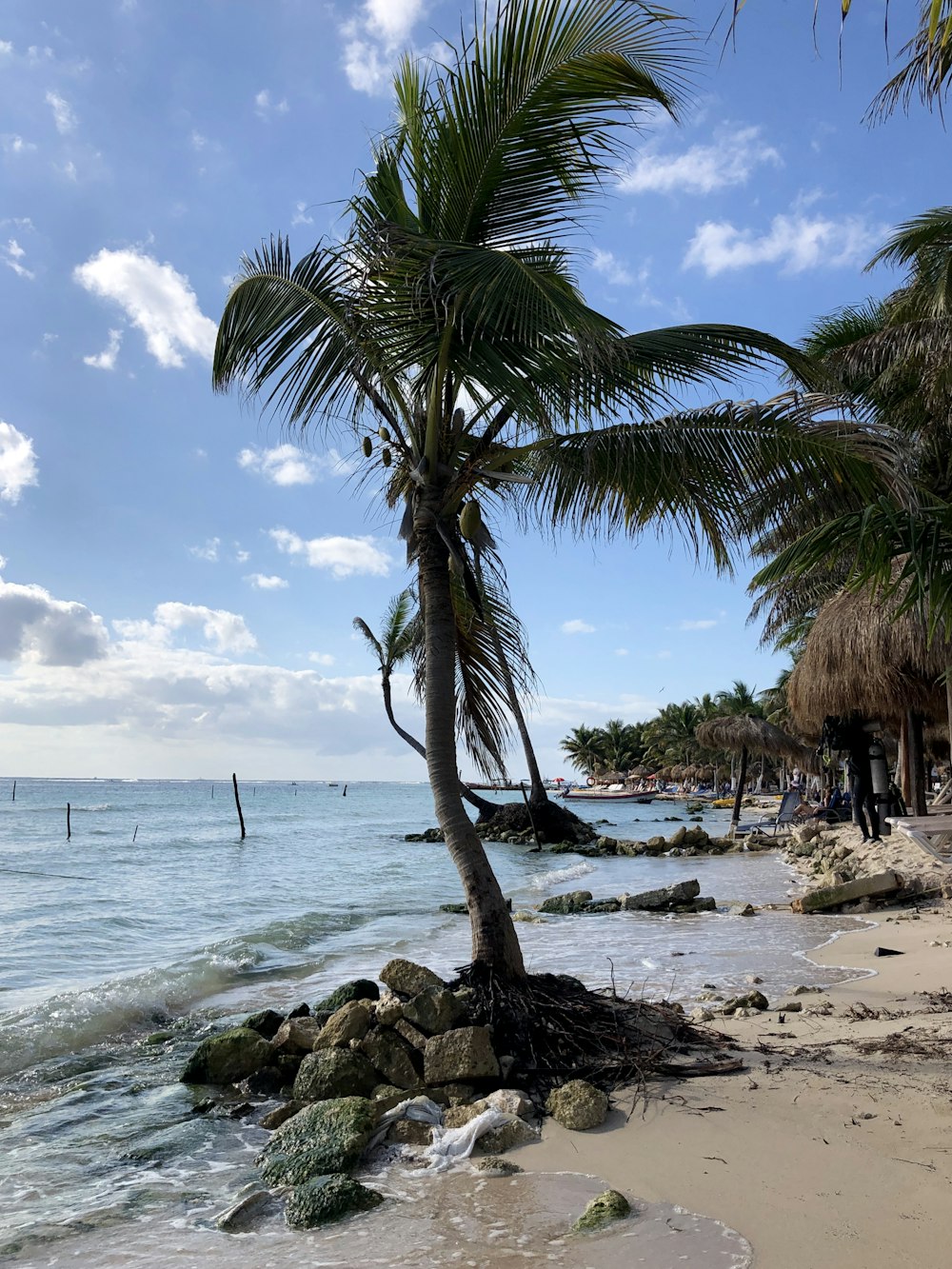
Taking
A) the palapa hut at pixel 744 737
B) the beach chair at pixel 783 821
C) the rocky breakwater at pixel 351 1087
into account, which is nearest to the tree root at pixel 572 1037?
the rocky breakwater at pixel 351 1087

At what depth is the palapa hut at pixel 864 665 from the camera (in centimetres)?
1318

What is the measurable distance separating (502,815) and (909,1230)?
33587mm

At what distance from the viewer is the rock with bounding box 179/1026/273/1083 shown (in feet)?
18.6

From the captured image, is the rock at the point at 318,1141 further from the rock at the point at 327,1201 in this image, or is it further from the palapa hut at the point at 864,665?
the palapa hut at the point at 864,665

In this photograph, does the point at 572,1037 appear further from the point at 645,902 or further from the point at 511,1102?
the point at 645,902

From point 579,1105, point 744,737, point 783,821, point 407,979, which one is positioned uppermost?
point 744,737

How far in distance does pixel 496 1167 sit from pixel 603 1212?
2.24 feet

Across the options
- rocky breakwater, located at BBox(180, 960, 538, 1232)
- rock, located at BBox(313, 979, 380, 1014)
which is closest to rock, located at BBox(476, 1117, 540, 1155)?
rocky breakwater, located at BBox(180, 960, 538, 1232)

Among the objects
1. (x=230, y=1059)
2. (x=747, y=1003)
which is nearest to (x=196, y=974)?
(x=230, y=1059)

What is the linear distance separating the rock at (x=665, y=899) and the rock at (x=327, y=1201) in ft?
35.1

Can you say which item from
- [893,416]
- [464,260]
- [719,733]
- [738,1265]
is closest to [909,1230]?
[738,1265]

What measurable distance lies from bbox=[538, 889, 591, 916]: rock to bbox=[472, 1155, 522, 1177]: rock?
10.5 m

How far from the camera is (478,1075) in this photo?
15.3 feet

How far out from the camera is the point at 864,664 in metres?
14.2
